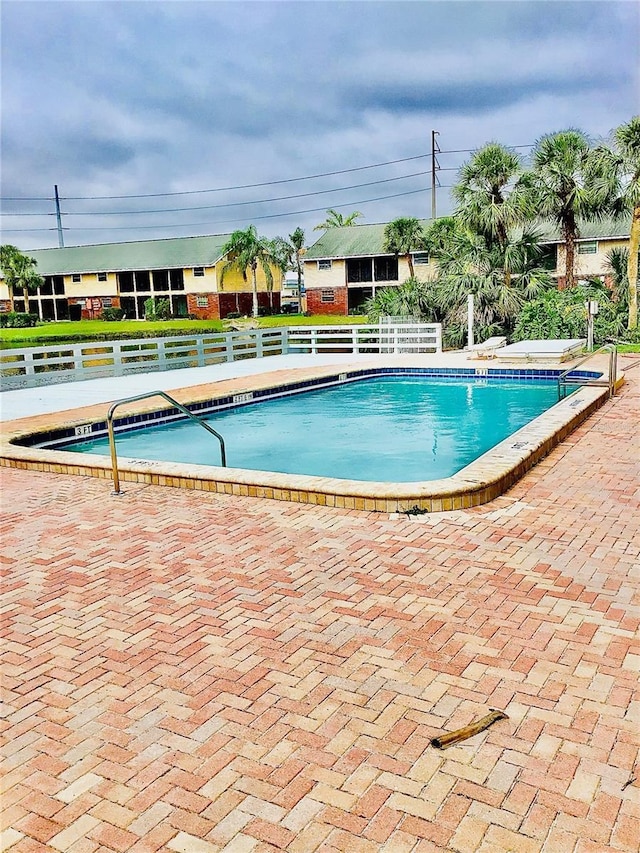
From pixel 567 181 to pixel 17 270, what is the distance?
38739 millimetres

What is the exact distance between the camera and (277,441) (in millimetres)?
10281

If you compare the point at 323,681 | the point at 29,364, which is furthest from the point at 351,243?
the point at 323,681

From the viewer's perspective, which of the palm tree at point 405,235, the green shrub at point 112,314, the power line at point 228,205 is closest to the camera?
the palm tree at point 405,235

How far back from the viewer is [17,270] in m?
48.0

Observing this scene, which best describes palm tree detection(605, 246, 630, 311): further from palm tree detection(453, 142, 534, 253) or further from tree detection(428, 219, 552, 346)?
palm tree detection(453, 142, 534, 253)

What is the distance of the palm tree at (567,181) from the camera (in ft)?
68.4

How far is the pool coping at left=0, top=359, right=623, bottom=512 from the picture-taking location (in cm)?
539

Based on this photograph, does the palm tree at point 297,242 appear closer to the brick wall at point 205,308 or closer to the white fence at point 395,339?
the brick wall at point 205,308

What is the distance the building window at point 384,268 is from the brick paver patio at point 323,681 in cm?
3480

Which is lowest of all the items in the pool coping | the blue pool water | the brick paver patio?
the blue pool water

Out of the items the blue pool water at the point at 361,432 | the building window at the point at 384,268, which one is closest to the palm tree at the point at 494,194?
the blue pool water at the point at 361,432

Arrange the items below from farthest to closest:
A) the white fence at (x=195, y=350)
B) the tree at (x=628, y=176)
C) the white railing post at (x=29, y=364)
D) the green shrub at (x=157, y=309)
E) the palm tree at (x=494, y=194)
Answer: the green shrub at (x=157, y=309), the palm tree at (x=494, y=194), the tree at (x=628, y=176), the white fence at (x=195, y=350), the white railing post at (x=29, y=364)

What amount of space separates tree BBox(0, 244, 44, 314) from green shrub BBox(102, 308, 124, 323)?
559 cm

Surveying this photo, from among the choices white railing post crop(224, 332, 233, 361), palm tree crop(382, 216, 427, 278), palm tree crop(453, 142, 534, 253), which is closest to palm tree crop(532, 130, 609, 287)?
palm tree crop(453, 142, 534, 253)
